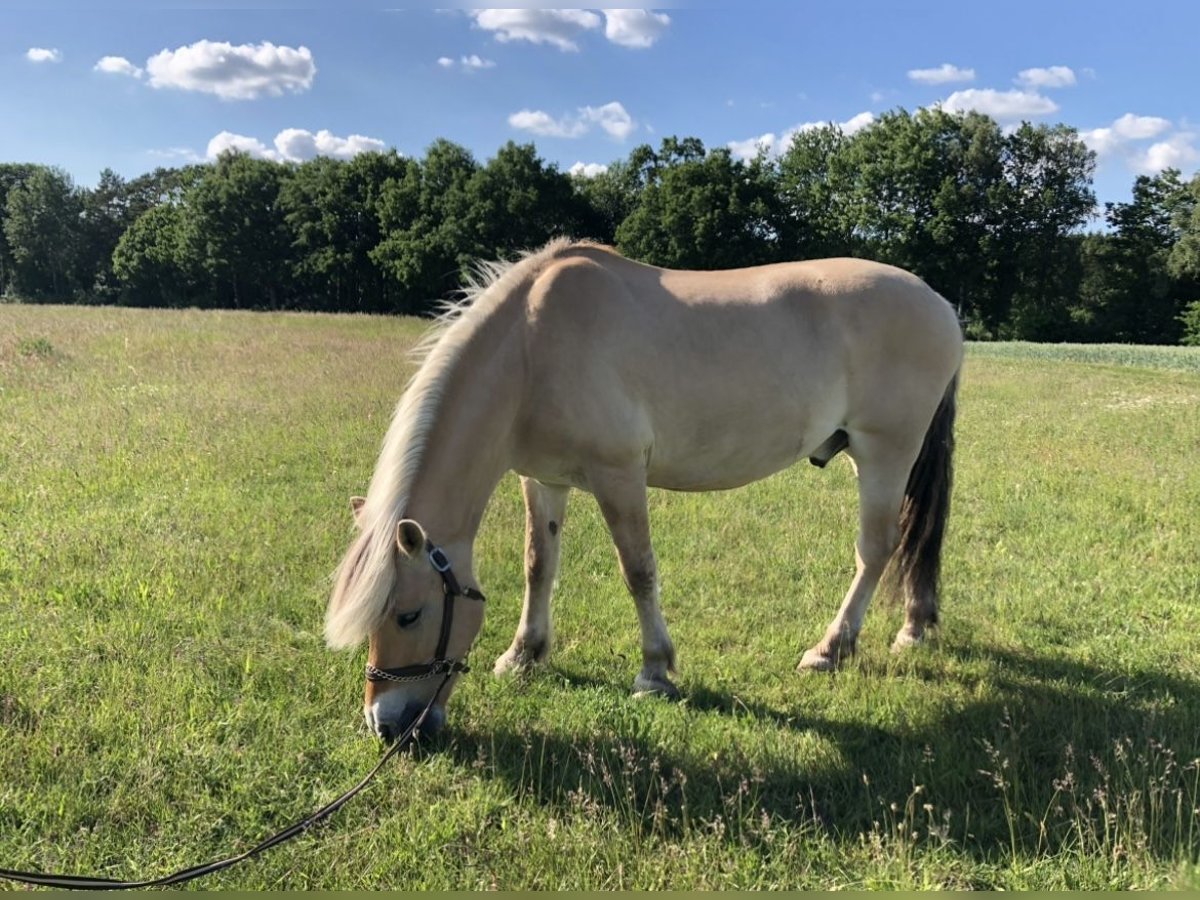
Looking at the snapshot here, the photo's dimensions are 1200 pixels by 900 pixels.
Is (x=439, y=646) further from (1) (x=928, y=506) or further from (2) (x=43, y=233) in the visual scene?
(2) (x=43, y=233)

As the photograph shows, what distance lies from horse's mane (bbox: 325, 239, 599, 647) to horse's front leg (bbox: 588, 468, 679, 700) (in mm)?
938

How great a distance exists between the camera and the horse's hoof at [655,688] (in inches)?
144

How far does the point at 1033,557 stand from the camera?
571 centimetres

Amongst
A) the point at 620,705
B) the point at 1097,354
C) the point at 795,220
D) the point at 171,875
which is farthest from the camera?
the point at 795,220

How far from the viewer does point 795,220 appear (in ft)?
160

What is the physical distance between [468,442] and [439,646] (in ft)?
2.93

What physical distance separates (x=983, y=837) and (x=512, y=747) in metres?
1.93

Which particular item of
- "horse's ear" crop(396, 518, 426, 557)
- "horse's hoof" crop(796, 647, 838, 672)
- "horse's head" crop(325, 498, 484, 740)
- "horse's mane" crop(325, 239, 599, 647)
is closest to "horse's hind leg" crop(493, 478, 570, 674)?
"horse's head" crop(325, 498, 484, 740)

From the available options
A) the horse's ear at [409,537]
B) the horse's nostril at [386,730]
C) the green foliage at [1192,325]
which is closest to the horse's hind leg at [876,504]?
the horse's nostril at [386,730]

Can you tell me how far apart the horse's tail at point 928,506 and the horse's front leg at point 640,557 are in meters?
1.81

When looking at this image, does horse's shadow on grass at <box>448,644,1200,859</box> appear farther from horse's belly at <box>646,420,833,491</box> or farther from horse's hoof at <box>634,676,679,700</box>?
horse's belly at <box>646,420,833,491</box>

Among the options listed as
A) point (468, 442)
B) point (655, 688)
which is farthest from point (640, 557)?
point (468, 442)

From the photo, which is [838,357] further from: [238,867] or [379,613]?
[238,867]

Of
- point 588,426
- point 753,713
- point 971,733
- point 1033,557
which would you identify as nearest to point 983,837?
point 971,733
